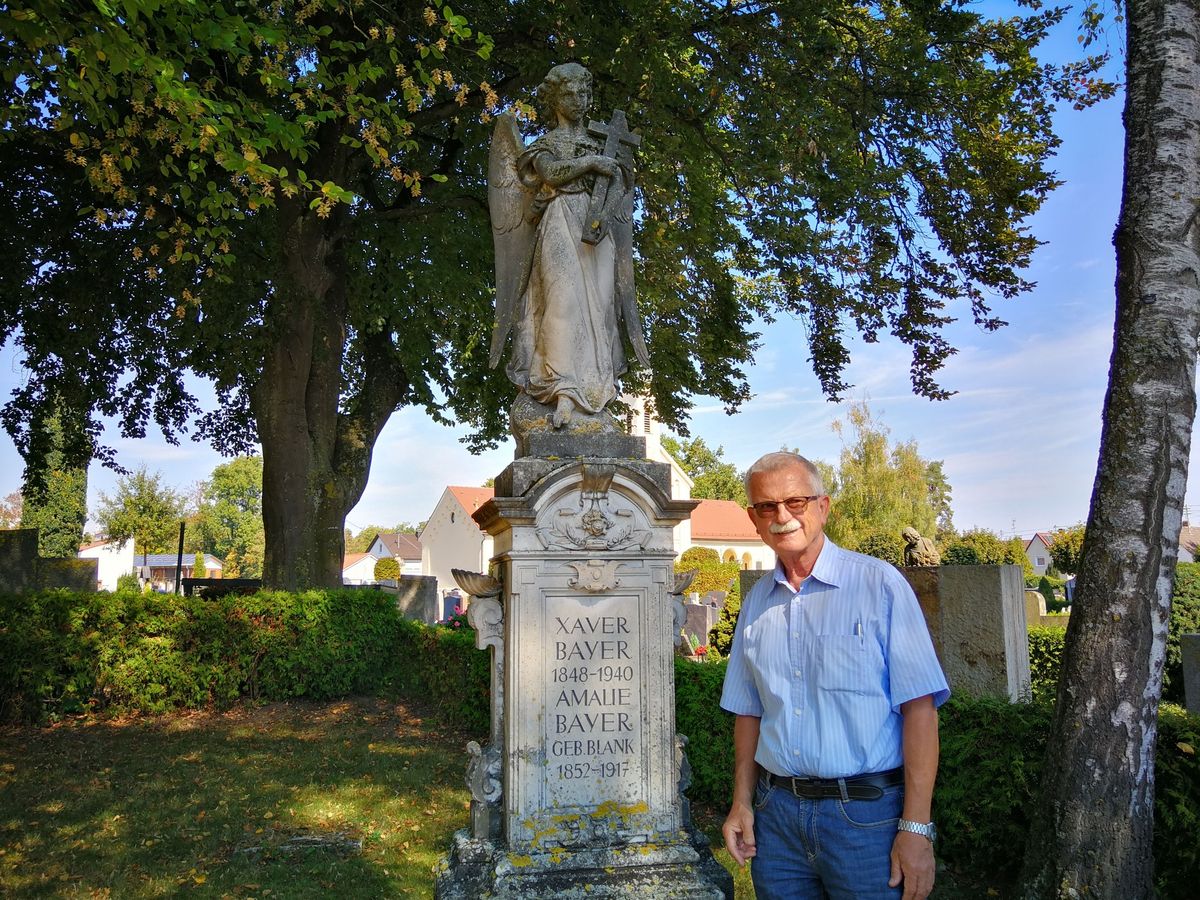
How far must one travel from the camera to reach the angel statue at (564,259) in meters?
5.02

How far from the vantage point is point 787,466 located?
270 centimetres

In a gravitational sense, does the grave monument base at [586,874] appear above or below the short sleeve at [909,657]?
below

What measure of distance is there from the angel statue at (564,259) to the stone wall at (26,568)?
9.40m

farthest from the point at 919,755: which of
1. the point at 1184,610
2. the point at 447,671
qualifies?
the point at 1184,610

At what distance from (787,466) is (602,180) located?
3007 millimetres

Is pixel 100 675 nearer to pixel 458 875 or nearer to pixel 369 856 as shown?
pixel 369 856

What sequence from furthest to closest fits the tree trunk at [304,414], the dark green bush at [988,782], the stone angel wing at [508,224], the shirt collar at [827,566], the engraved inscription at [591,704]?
the tree trunk at [304,414]
the stone angel wing at [508,224]
the dark green bush at [988,782]
the engraved inscription at [591,704]
the shirt collar at [827,566]

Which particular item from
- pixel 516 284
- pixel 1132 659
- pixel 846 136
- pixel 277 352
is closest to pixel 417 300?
pixel 277 352

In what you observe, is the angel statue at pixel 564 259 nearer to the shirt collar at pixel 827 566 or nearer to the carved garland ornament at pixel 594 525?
the carved garland ornament at pixel 594 525

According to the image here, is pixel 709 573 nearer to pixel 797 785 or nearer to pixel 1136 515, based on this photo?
A: pixel 1136 515

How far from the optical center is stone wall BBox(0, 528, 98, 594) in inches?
463

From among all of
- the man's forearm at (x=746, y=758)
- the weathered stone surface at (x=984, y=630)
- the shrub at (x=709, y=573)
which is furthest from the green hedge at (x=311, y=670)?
the shrub at (x=709, y=573)

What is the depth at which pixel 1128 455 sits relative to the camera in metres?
4.18

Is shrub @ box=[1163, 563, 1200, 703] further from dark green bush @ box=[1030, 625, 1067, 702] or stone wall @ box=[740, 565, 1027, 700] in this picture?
stone wall @ box=[740, 565, 1027, 700]
